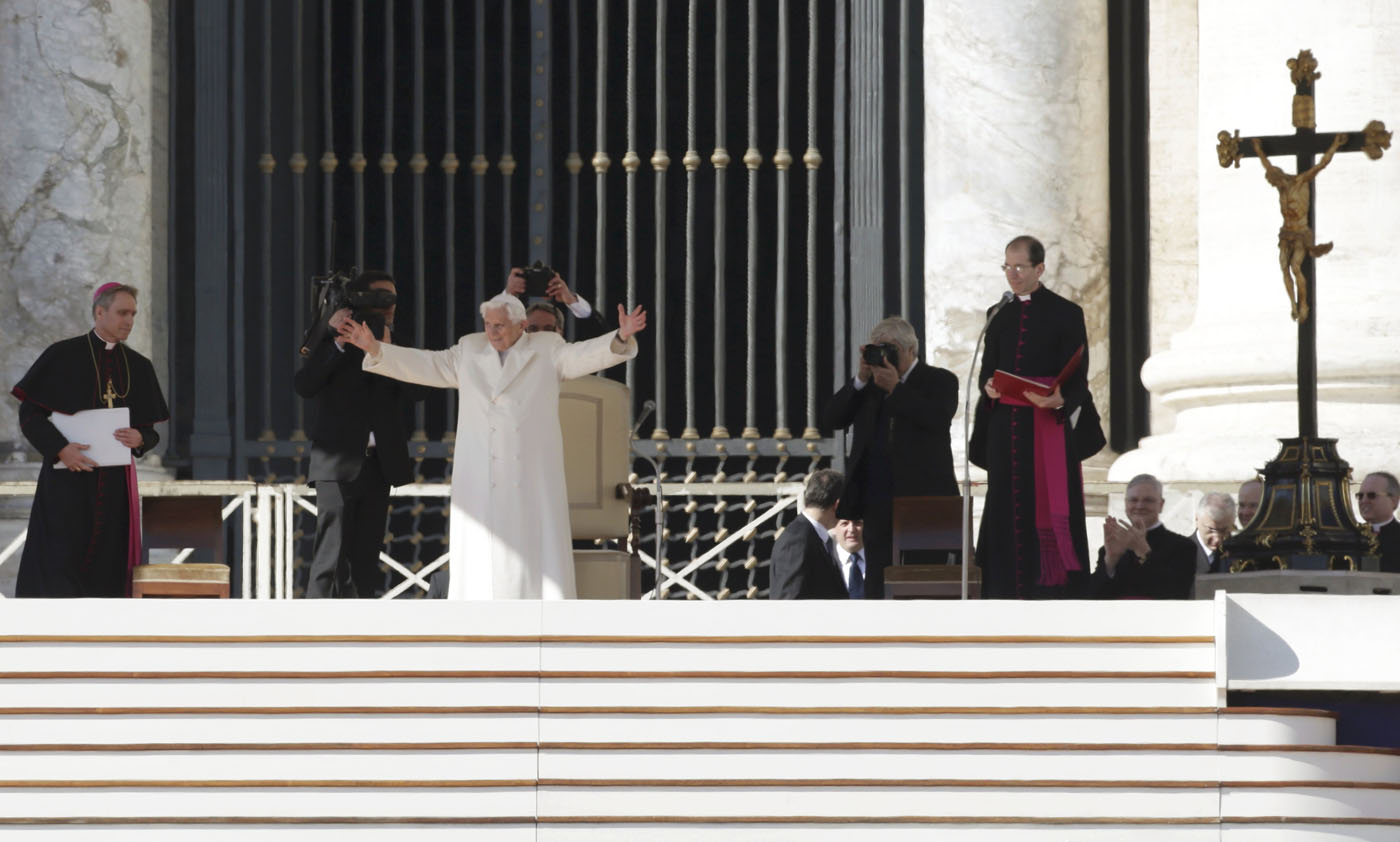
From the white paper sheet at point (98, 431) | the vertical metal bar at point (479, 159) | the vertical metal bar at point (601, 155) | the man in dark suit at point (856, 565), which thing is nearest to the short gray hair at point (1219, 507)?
the man in dark suit at point (856, 565)

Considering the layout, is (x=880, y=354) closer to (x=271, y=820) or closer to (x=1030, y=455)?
(x=1030, y=455)

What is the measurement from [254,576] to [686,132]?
346 cm

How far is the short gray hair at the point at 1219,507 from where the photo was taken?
9031 mm

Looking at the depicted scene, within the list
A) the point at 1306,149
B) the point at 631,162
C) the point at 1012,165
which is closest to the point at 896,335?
the point at 1306,149

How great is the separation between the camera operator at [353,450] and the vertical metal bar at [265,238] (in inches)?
96.8

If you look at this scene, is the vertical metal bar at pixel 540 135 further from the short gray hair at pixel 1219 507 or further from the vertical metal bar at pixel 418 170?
the short gray hair at pixel 1219 507

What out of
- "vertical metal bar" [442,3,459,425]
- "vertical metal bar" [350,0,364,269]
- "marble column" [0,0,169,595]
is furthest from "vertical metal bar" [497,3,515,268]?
"marble column" [0,0,169,595]

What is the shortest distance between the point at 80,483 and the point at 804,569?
2.56 meters

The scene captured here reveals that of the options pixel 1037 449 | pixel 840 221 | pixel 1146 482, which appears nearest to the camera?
pixel 1037 449

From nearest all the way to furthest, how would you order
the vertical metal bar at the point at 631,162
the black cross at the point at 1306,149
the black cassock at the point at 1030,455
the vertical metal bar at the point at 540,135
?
the black cross at the point at 1306,149 → the black cassock at the point at 1030,455 → the vertical metal bar at the point at 631,162 → the vertical metal bar at the point at 540,135

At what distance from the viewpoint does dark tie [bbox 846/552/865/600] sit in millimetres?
9289

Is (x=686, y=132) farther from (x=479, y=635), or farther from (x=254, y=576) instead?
(x=479, y=635)

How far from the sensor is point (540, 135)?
11.9 metres

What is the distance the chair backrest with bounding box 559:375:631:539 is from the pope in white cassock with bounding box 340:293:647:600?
1.15ft
